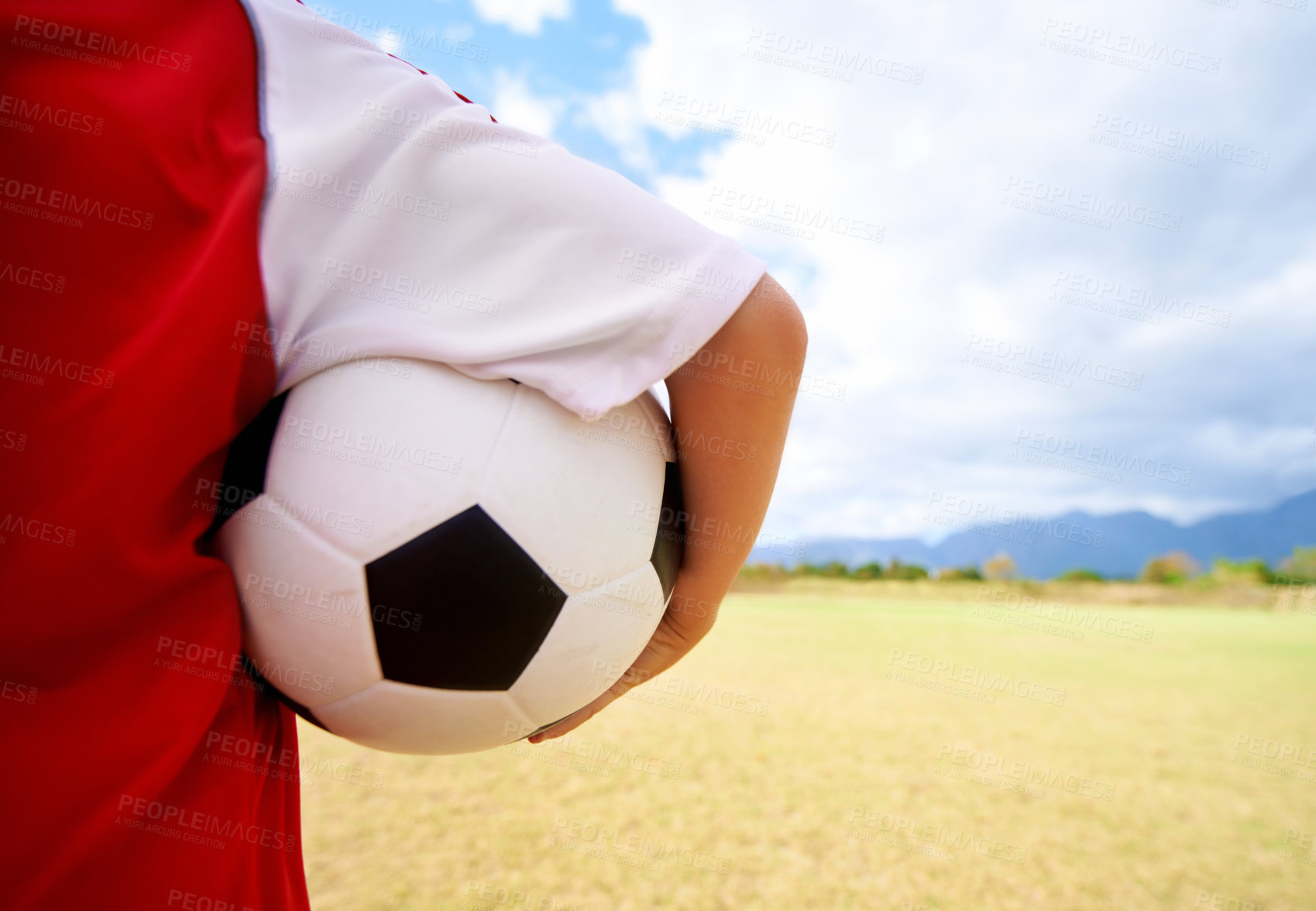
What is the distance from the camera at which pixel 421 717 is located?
0.91 m

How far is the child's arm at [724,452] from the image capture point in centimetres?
87

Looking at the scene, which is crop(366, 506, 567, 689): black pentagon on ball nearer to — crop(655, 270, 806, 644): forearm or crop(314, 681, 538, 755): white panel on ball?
crop(314, 681, 538, 755): white panel on ball

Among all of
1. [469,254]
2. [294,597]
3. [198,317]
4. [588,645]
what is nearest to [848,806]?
[588,645]

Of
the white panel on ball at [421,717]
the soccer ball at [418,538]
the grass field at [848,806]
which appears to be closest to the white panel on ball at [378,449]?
the soccer ball at [418,538]

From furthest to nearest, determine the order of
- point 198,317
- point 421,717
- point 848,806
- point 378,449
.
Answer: point 848,806 < point 421,717 < point 378,449 < point 198,317

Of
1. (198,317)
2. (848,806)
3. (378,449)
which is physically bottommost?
(848,806)

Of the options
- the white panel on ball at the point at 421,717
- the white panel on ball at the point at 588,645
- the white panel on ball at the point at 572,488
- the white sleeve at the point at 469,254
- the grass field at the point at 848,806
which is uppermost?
the white sleeve at the point at 469,254

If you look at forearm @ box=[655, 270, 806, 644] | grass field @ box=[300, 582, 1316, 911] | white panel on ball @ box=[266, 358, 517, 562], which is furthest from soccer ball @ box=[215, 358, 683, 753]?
grass field @ box=[300, 582, 1316, 911]

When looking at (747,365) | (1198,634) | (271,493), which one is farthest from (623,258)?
(1198,634)

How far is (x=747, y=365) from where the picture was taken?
2.90 ft

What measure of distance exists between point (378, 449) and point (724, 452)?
471 mm

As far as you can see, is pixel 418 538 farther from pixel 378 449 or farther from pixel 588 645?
pixel 588 645

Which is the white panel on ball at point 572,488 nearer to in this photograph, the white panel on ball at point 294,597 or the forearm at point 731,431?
the forearm at point 731,431

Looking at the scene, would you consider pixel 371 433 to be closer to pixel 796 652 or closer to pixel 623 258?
pixel 623 258
